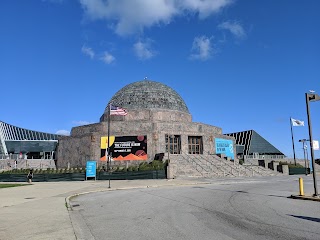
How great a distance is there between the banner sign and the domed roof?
9.18 metres

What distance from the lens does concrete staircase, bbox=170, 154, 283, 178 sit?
28.5 metres

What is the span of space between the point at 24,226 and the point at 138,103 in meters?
35.7

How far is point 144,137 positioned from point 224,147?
1172 cm

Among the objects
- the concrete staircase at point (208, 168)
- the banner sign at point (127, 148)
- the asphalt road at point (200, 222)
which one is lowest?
the asphalt road at point (200, 222)

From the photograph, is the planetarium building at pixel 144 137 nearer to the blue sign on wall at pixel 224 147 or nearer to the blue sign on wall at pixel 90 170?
A: the blue sign on wall at pixel 224 147

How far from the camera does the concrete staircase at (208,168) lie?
93.4ft

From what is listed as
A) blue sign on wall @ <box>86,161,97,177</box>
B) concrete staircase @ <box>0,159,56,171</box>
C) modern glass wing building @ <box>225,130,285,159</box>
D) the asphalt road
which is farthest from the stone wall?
the asphalt road

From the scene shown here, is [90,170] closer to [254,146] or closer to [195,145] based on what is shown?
[195,145]

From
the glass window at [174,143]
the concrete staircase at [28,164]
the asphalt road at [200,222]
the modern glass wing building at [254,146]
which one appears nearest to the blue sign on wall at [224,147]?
the glass window at [174,143]

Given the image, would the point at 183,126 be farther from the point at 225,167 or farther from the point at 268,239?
the point at 268,239

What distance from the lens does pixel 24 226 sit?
686 cm

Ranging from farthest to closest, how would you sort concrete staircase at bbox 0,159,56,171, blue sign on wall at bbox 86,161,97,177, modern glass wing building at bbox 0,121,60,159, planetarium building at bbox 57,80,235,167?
modern glass wing building at bbox 0,121,60,159 → concrete staircase at bbox 0,159,56,171 → planetarium building at bbox 57,80,235,167 → blue sign on wall at bbox 86,161,97,177

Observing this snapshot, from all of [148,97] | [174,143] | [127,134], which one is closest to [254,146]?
[148,97]

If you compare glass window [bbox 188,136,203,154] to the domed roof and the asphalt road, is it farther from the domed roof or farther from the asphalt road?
the asphalt road
